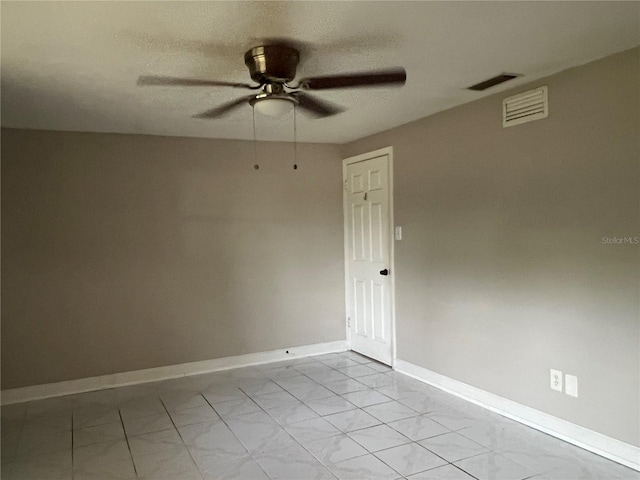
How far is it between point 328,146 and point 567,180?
2769 mm

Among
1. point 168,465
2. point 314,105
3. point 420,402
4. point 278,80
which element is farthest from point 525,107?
point 168,465

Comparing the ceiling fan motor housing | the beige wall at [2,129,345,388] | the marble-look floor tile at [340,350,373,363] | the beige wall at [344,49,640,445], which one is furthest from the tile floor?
the ceiling fan motor housing

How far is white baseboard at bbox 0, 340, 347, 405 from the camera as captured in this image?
390 centimetres

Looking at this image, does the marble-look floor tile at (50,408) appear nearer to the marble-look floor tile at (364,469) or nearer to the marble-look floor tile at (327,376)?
the marble-look floor tile at (327,376)

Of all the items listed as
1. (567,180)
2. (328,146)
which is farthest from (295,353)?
(567,180)

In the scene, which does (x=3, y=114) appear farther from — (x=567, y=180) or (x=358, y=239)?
(x=567, y=180)

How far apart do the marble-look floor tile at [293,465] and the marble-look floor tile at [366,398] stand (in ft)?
2.79

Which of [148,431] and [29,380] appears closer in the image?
[148,431]

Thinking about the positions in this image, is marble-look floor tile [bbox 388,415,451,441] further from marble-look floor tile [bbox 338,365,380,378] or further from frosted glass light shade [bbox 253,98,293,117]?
frosted glass light shade [bbox 253,98,293,117]

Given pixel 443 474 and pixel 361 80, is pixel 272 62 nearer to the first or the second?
pixel 361 80

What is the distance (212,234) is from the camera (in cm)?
460

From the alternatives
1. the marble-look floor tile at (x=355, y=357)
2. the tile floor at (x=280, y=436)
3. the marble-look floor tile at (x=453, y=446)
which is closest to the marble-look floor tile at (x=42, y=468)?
the tile floor at (x=280, y=436)

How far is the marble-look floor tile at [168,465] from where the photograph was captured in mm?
2619

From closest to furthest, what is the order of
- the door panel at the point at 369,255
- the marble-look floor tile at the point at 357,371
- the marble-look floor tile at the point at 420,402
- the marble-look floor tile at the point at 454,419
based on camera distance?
the marble-look floor tile at the point at 454,419, the marble-look floor tile at the point at 420,402, the marble-look floor tile at the point at 357,371, the door panel at the point at 369,255
